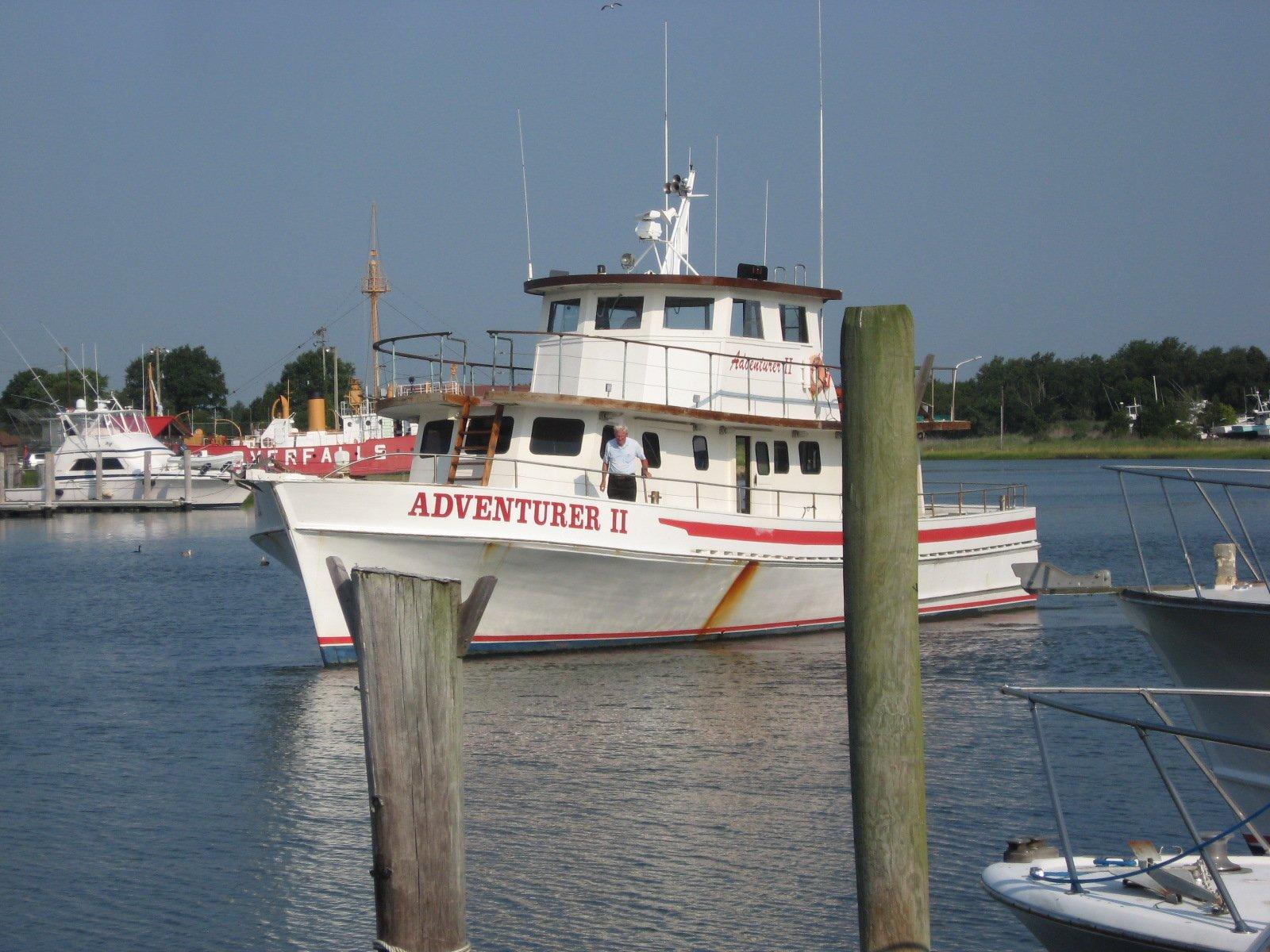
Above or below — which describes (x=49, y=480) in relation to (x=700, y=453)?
below

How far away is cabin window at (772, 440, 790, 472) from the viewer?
20078 mm

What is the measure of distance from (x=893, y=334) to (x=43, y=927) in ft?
21.6

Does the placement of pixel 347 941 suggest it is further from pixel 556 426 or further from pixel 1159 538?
pixel 1159 538

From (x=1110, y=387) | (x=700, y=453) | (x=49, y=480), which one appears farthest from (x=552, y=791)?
(x=1110, y=387)

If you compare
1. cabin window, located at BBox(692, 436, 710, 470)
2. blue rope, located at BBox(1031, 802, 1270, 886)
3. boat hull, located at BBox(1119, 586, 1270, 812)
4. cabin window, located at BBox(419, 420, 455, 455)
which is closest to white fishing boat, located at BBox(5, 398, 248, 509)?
cabin window, located at BBox(419, 420, 455, 455)

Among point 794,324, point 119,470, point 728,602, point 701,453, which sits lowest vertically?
point 728,602

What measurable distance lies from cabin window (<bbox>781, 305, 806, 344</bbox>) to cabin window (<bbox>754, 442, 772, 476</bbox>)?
5.48 ft

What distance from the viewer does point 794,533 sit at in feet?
62.2

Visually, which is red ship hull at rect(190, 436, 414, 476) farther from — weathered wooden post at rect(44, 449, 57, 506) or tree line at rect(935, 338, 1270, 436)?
tree line at rect(935, 338, 1270, 436)

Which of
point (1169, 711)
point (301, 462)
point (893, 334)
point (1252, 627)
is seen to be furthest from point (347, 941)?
point (301, 462)

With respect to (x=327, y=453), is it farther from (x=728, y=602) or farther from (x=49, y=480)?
(x=728, y=602)

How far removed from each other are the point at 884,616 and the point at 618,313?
13.4 m

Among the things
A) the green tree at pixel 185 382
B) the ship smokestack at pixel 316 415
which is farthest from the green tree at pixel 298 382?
the ship smokestack at pixel 316 415

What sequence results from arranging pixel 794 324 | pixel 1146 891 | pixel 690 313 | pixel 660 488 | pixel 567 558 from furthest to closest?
pixel 794 324, pixel 690 313, pixel 660 488, pixel 567 558, pixel 1146 891
